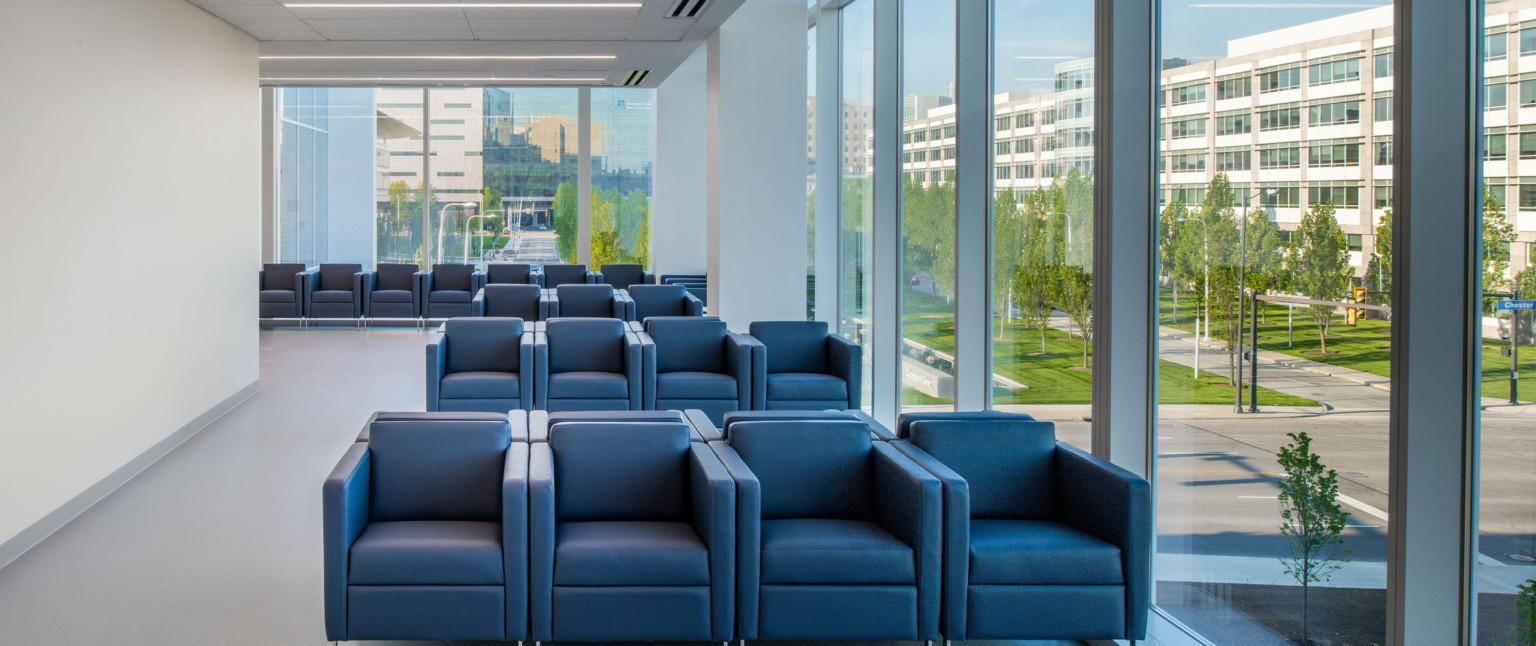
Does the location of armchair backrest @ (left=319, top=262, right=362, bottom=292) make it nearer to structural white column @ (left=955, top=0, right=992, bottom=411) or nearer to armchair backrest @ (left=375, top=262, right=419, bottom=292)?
armchair backrest @ (left=375, top=262, right=419, bottom=292)

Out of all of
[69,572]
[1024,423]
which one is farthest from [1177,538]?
[69,572]

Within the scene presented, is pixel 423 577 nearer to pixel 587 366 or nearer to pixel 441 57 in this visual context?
pixel 587 366

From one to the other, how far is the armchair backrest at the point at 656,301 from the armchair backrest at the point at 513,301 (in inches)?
40.8

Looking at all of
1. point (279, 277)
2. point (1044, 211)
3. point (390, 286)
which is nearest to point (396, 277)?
point (390, 286)

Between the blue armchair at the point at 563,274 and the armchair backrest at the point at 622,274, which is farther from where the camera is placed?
the blue armchair at the point at 563,274

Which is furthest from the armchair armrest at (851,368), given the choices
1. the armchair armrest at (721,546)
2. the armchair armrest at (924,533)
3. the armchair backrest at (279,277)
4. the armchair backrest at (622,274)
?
the armchair backrest at (279,277)

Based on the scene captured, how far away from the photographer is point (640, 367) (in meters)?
8.42

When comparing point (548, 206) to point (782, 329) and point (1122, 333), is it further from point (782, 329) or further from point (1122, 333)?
point (1122, 333)

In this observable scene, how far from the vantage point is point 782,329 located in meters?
8.80

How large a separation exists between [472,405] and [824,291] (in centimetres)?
368

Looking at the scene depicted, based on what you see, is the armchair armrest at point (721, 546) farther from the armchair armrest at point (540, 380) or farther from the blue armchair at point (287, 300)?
the blue armchair at point (287, 300)

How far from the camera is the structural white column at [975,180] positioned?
23.3 ft

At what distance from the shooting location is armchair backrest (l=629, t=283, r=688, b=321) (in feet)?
40.2

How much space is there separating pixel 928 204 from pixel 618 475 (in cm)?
408
